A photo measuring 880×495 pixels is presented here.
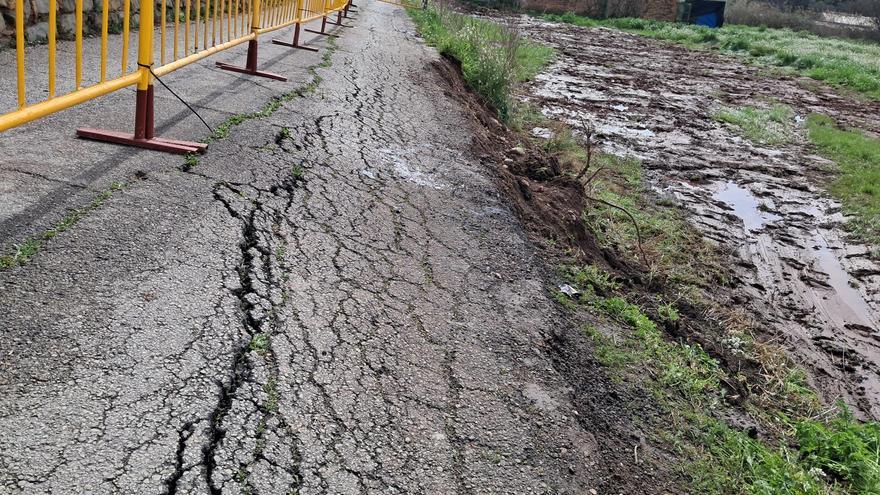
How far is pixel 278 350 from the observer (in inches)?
118

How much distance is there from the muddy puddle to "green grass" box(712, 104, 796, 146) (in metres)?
0.27

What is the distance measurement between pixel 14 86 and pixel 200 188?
2691mm

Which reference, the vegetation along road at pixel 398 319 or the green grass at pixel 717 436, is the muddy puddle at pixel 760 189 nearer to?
the vegetation along road at pixel 398 319

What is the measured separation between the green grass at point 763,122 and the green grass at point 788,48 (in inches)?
209

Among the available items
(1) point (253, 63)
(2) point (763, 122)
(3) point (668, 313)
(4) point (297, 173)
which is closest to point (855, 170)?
(2) point (763, 122)

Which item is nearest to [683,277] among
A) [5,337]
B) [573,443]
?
[573,443]

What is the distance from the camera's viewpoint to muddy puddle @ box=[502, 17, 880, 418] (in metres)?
5.78

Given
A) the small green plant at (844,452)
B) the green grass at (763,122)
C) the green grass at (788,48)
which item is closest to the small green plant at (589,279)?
the small green plant at (844,452)

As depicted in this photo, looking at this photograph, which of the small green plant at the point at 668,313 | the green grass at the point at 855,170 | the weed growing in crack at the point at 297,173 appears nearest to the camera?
the small green plant at the point at 668,313

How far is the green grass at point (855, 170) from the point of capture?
27.9 ft

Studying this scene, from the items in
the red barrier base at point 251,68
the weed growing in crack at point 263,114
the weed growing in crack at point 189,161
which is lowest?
the weed growing in crack at point 189,161

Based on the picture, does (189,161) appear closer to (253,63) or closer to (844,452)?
(253,63)

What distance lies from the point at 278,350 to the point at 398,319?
2.44ft

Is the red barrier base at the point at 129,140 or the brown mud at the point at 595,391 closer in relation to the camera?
the brown mud at the point at 595,391
